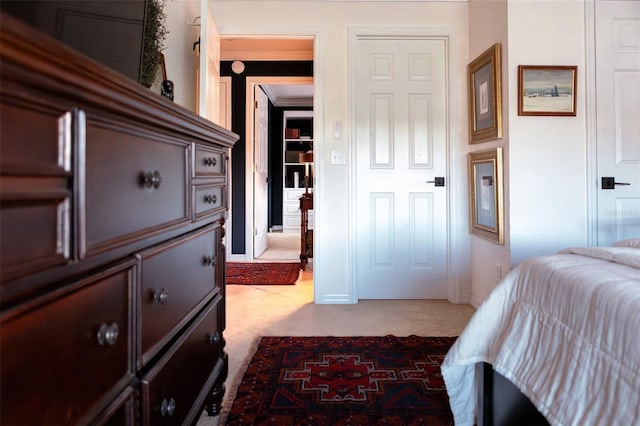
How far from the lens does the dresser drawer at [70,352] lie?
50 cm

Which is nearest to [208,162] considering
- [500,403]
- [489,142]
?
[500,403]

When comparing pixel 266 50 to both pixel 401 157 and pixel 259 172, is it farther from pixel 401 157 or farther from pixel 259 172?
pixel 401 157

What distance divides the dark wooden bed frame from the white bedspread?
0.24 feet

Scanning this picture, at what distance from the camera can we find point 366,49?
3.32m

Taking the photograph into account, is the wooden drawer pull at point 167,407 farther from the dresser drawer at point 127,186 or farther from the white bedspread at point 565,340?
the white bedspread at point 565,340

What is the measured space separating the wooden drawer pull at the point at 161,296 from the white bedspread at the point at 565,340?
94 centimetres

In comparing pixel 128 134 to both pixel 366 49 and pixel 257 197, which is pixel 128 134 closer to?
pixel 366 49

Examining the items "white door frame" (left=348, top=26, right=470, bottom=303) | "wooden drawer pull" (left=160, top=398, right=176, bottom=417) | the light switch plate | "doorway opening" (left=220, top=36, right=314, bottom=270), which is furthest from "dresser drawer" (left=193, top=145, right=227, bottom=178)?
"doorway opening" (left=220, top=36, right=314, bottom=270)

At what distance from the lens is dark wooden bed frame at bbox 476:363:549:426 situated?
1.24m

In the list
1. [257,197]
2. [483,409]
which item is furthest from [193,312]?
[257,197]

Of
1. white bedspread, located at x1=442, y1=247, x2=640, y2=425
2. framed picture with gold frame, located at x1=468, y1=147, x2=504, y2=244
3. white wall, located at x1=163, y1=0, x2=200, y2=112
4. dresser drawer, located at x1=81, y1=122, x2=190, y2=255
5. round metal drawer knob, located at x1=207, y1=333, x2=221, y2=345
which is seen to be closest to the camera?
dresser drawer, located at x1=81, y1=122, x2=190, y2=255

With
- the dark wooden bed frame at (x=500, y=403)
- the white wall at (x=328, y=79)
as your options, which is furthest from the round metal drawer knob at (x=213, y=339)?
the white wall at (x=328, y=79)

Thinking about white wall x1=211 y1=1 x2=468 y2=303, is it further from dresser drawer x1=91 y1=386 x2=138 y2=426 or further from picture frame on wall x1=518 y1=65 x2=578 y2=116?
dresser drawer x1=91 y1=386 x2=138 y2=426

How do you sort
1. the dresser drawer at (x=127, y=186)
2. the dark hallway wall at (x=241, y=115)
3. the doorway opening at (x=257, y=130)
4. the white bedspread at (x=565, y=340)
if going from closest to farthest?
the dresser drawer at (x=127, y=186) → the white bedspread at (x=565, y=340) → the doorway opening at (x=257, y=130) → the dark hallway wall at (x=241, y=115)
